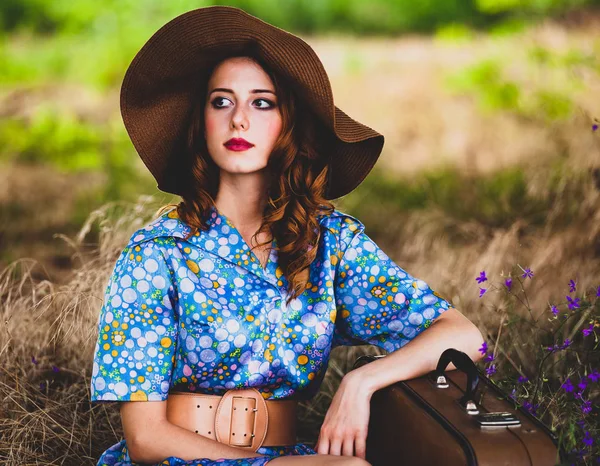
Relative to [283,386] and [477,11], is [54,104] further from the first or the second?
[283,386]

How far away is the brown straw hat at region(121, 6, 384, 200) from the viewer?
223 centimetres

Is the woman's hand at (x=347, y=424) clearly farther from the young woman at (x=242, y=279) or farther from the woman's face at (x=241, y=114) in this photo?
the woman's face at (x=241, y=114)

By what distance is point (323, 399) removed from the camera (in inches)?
132

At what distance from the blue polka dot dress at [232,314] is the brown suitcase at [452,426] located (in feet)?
0.62

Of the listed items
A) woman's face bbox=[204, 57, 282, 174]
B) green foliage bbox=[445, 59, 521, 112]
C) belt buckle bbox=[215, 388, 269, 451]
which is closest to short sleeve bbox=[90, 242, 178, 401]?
belt buckle bbox=[215, 388, 269, 451]

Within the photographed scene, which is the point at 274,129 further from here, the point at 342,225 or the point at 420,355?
the point at 420,355

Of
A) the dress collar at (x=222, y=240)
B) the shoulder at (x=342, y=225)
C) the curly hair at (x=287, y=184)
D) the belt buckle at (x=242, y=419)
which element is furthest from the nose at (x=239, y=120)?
the belt buckle at (x=242, y=419)

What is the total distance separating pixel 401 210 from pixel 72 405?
4.71 metres

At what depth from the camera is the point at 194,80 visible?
7.88 feet

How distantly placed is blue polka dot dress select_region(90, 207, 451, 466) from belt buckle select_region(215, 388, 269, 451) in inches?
1.5

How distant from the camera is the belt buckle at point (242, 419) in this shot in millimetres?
2139

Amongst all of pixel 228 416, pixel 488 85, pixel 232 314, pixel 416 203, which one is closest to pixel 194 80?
pixel 232 314

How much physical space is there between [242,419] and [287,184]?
72 centimetres

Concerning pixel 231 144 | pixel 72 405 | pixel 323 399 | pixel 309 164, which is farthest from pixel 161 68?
pixel 323 399
